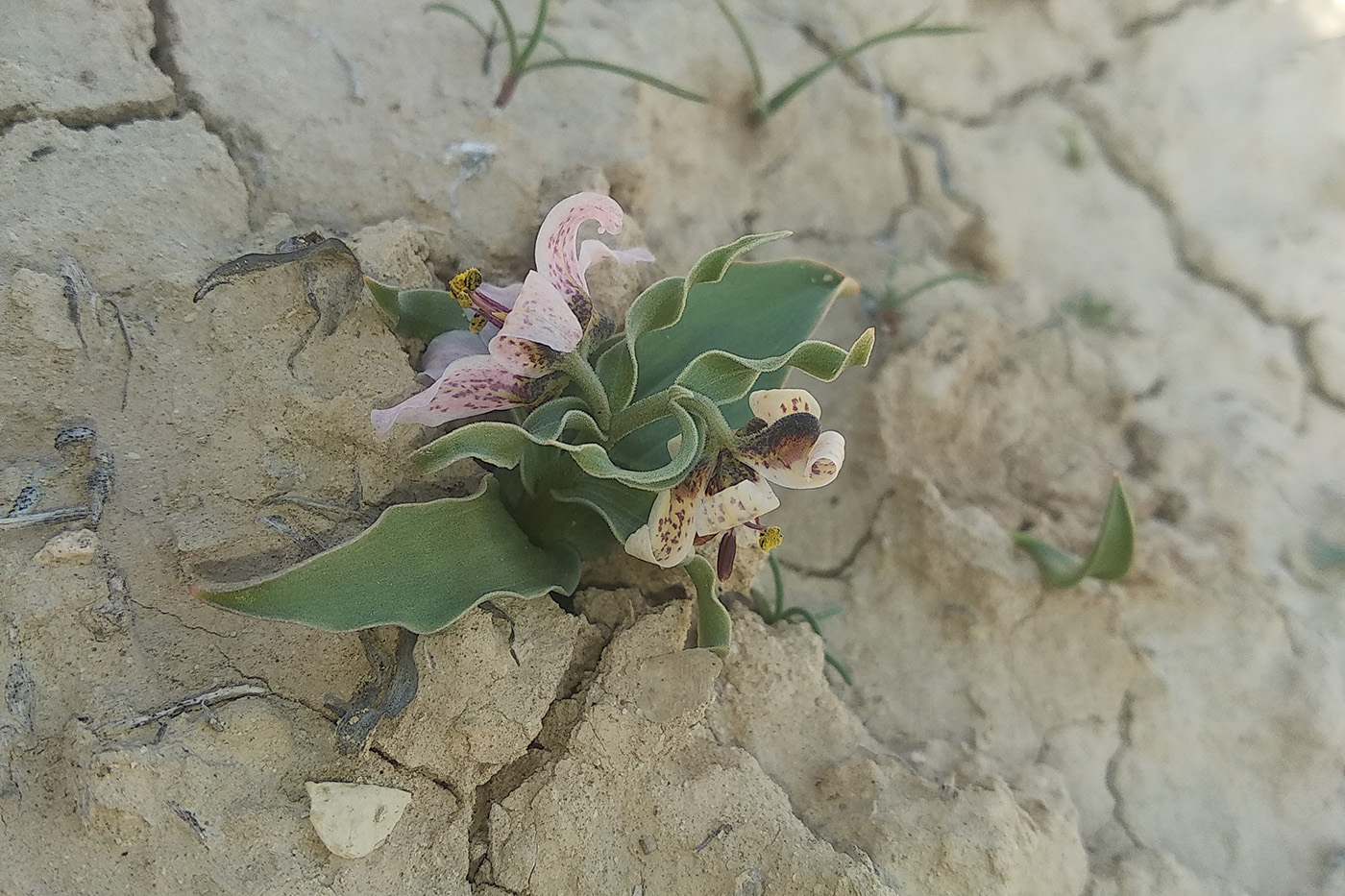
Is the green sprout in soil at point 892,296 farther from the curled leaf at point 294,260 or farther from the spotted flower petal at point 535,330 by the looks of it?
the curled leaf at point 294,260

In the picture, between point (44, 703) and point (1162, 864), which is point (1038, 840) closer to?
point (1162, 864)

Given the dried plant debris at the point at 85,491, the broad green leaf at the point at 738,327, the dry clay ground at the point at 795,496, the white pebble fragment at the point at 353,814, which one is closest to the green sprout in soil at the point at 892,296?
the dry clay ground at the point at 795,496

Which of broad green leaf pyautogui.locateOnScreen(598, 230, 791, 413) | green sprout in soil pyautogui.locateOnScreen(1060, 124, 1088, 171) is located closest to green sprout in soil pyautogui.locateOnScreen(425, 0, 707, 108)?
broad green leaf pyautogui.locateOnScreen(598, 230, 791, 413)

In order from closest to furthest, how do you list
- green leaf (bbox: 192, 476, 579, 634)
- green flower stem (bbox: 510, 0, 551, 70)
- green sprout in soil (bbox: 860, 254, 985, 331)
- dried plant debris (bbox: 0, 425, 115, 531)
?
1. green leaf (bbox: 192, 476, 579, 634)
2. dried plant debris (bbox: 0, 425, 115, 531)
3. green flower stem (bbox: 510, 0, 551, 70)
4. green sprout in soil (bbox: 860, 254, 985, 331)

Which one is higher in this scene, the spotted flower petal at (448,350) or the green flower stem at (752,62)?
the green flower stem at (752,62)

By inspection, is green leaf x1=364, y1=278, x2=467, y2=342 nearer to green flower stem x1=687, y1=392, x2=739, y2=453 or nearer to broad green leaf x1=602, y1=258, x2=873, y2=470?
broad green leaf x1=602, y1=258, x2=873, y2=470

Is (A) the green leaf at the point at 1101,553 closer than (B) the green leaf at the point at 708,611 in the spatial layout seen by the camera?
No

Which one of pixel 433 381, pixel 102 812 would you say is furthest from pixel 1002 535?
pixel 102 812
